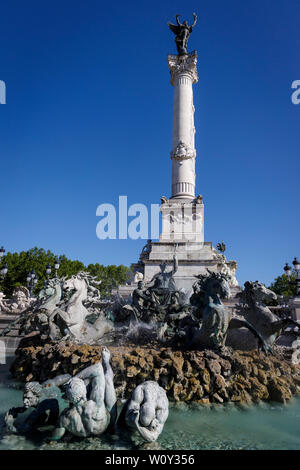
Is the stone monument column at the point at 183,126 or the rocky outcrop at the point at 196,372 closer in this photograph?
the rocky outcrop at the point at 196,372

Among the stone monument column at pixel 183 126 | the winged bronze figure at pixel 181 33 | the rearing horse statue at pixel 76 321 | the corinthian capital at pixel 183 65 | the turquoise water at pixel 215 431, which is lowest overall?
the turquoise water at pixel 215 431

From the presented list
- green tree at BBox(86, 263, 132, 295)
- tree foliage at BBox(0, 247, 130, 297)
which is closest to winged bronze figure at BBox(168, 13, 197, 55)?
tree foliage at BBox(0, 247, 130, 297)

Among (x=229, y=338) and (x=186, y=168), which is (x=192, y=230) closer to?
(x=186, y=168)

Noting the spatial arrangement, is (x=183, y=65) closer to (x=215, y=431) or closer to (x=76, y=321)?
(x=76, y=321)

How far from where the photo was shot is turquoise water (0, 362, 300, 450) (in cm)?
384

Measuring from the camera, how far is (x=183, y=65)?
23.5 meters

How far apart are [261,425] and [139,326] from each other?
5.77 m

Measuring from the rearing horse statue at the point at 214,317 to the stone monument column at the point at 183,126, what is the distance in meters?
14.6

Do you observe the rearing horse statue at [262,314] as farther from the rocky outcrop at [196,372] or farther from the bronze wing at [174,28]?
the bronze wing at [174,28]

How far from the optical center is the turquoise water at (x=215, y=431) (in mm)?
3844

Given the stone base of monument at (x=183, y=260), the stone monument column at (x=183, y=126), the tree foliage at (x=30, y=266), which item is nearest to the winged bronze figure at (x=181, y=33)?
the stone monument column at (x=183, y=126)

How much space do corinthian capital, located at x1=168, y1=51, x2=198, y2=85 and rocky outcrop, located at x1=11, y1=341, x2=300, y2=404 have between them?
22.2m

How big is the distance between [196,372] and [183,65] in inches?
907
